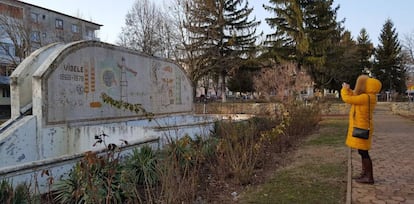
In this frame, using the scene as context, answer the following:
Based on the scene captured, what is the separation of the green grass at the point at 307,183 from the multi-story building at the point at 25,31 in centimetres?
2645

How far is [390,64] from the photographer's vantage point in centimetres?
4919

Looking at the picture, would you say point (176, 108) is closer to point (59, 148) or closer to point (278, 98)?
point (278, 98)

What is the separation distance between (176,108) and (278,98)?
457cm

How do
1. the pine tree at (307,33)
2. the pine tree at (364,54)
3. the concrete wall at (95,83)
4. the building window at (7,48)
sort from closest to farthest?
the concrete wall at (95,83), the building window at (7,48), the pine tree at (307,33), the pine tree at (364,54)

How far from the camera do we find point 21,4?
41750 mm

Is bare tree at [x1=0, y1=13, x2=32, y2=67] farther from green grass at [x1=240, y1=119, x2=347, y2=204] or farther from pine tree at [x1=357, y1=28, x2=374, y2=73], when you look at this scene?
pine tree at [x1=357, y1=28, x2=374, y2=73]

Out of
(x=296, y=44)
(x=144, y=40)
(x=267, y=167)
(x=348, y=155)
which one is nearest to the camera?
(x=267, y=167)

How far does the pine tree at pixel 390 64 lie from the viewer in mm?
49188

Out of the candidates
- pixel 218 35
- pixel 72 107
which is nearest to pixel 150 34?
pixel 218 35

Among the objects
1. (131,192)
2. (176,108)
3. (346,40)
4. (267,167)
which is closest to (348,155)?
(267,167)

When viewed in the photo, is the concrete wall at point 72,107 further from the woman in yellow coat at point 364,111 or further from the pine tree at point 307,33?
the pine tree at point 307,33

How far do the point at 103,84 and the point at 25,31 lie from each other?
858 inches

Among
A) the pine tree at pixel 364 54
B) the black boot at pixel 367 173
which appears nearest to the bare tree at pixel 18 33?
the black boot at pixel 367 173

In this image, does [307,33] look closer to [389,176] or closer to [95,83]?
[95,83]
